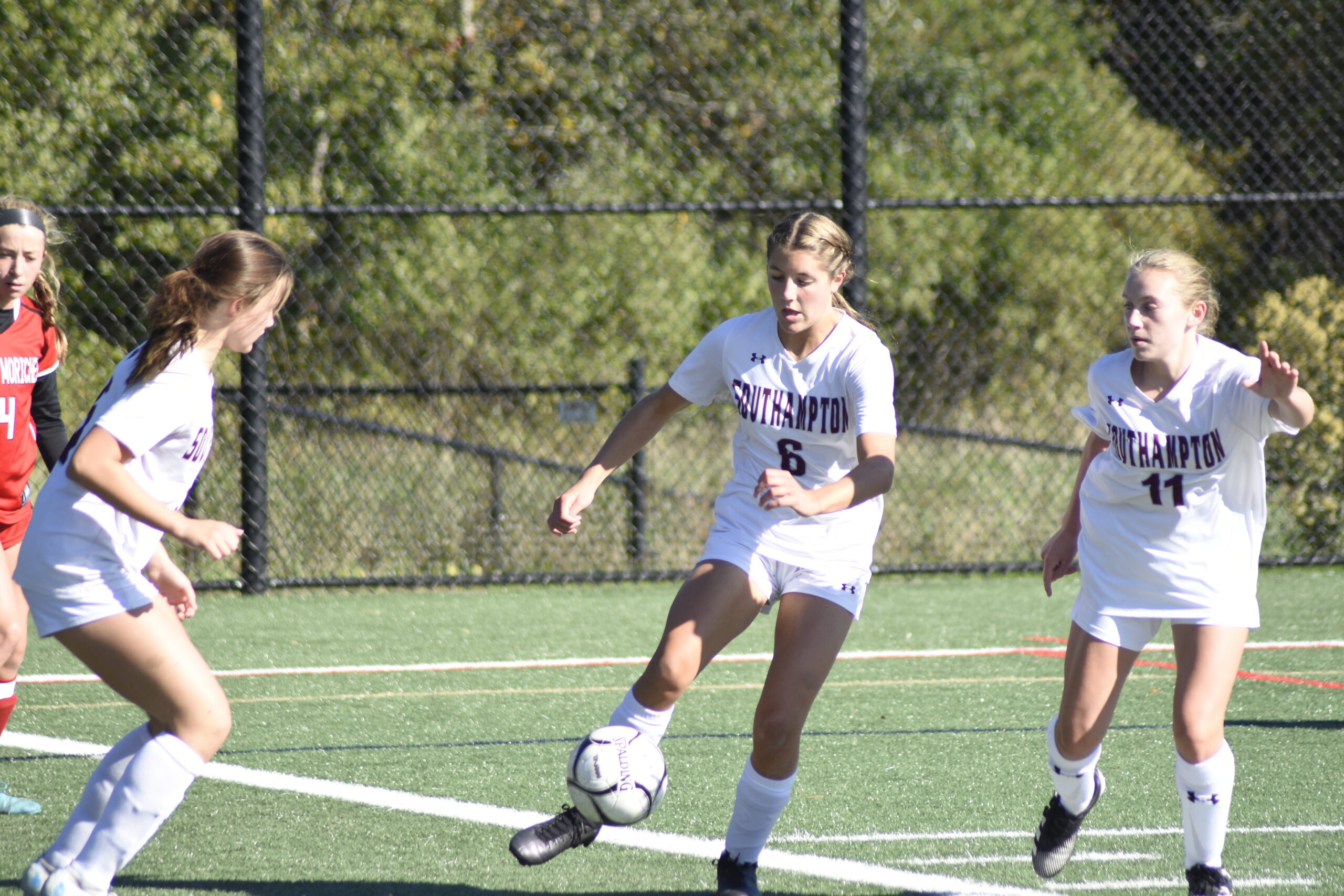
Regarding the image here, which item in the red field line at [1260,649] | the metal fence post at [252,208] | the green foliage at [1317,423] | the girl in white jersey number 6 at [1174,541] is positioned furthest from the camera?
the green foliage at [1317,423]

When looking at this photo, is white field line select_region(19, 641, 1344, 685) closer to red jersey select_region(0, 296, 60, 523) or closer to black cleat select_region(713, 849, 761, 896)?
red jersey select_region(0, 296, 60, 523)

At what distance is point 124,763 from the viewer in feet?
10.3

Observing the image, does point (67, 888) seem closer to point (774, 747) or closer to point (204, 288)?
point (204, 288)

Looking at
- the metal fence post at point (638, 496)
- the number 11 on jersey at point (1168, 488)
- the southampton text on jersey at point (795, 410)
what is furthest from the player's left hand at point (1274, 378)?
the metal fence post at point (638, 496)

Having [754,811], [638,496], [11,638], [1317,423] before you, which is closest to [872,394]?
[754,811]

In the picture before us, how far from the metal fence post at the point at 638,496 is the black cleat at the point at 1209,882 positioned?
6251 millimetres

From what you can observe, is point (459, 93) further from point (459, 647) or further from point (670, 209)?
point (459, 647)

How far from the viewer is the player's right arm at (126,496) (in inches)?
110

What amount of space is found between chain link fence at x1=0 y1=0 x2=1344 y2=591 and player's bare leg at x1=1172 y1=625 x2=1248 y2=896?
5.29 m

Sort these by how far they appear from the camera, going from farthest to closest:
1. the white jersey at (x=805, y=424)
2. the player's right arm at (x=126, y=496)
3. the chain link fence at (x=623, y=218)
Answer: the chain link fence at (x=623, y=218) → the white jersey at (x=805, y=424) → the player's right arm at (x=126, y=496)

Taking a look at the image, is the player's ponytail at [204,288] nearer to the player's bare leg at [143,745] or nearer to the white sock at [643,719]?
the player's bare leg at [143,745]

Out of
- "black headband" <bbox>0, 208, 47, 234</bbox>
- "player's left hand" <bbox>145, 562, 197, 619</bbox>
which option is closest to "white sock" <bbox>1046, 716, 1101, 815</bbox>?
"player's left hand" <bbox>145, 562, 197, 619</bbox>

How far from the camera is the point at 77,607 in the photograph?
295 cm

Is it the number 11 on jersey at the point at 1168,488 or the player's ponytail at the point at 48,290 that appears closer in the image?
the number 11 on jersey at the point at 1168,488
